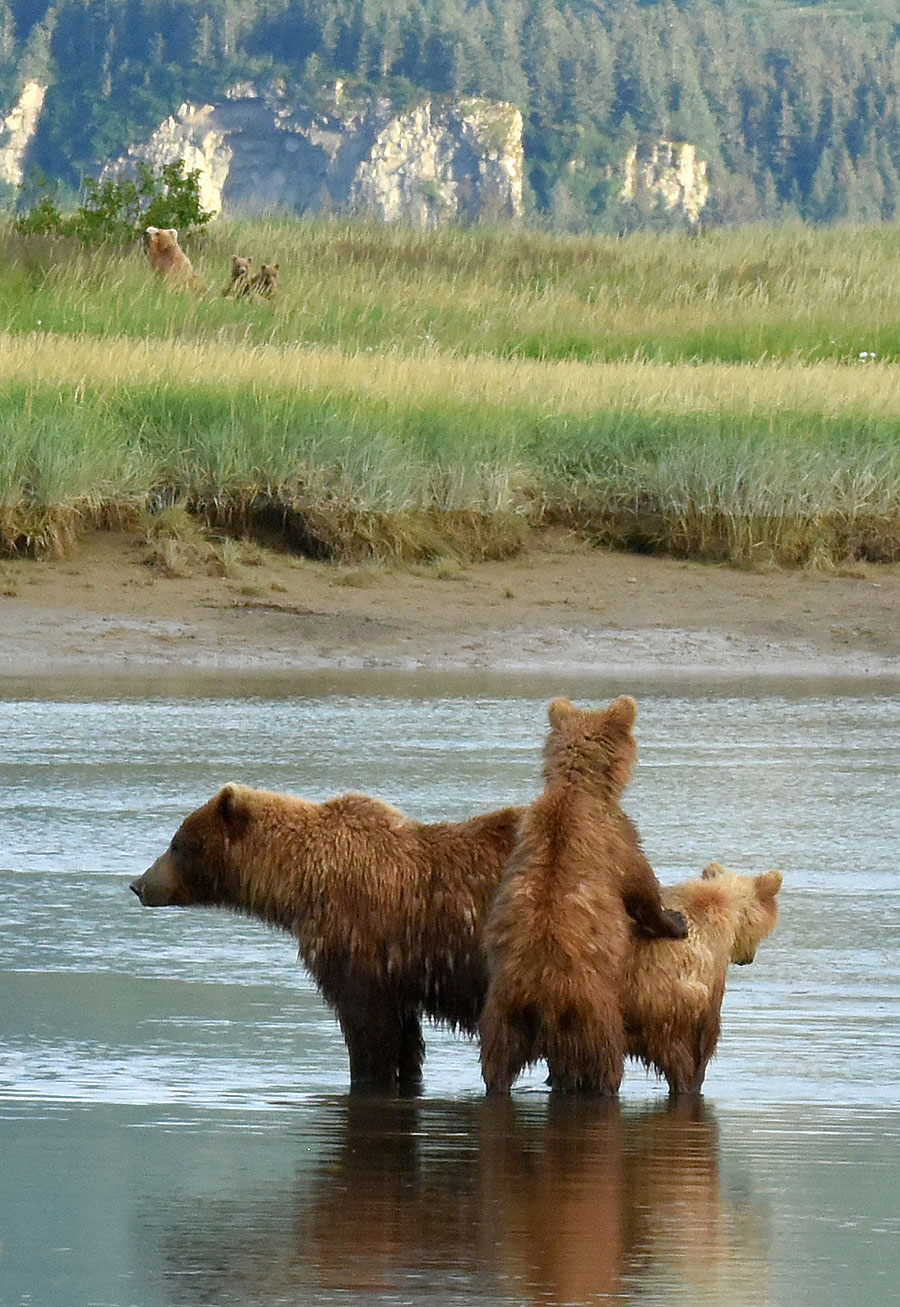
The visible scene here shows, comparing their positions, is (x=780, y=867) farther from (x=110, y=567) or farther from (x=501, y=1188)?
(x=110, y=567)

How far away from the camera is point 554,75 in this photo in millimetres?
109250

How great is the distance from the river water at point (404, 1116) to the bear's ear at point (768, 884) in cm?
34

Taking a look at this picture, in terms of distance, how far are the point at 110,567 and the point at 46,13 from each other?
102 meters

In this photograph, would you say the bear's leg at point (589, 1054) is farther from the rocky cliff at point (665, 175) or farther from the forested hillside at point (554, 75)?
the rocky cliff at point (665, 175)

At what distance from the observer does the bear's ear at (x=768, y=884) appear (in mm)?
5758

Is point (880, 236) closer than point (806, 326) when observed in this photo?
No

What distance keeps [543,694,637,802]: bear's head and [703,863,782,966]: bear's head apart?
54 centimetres

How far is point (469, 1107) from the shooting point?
16.9 ft

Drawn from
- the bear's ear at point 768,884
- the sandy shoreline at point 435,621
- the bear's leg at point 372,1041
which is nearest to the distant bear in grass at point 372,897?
the bear's leg at point 372,1041

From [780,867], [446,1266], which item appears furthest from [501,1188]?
[780,867]

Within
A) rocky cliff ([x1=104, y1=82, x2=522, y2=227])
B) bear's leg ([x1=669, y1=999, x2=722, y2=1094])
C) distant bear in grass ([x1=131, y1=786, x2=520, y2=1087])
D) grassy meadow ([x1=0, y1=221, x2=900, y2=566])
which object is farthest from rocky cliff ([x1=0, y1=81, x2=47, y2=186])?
bear's leg ([x1=669, y1=999, x2=722, y2=1094])

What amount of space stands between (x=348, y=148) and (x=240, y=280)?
9674 cm

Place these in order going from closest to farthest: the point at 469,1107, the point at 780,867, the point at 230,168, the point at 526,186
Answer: the point at 469,1107 → the point at 780,867 → the point at 526,186 → the point at 230,168

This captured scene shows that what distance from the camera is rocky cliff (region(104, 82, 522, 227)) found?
4267 inches
